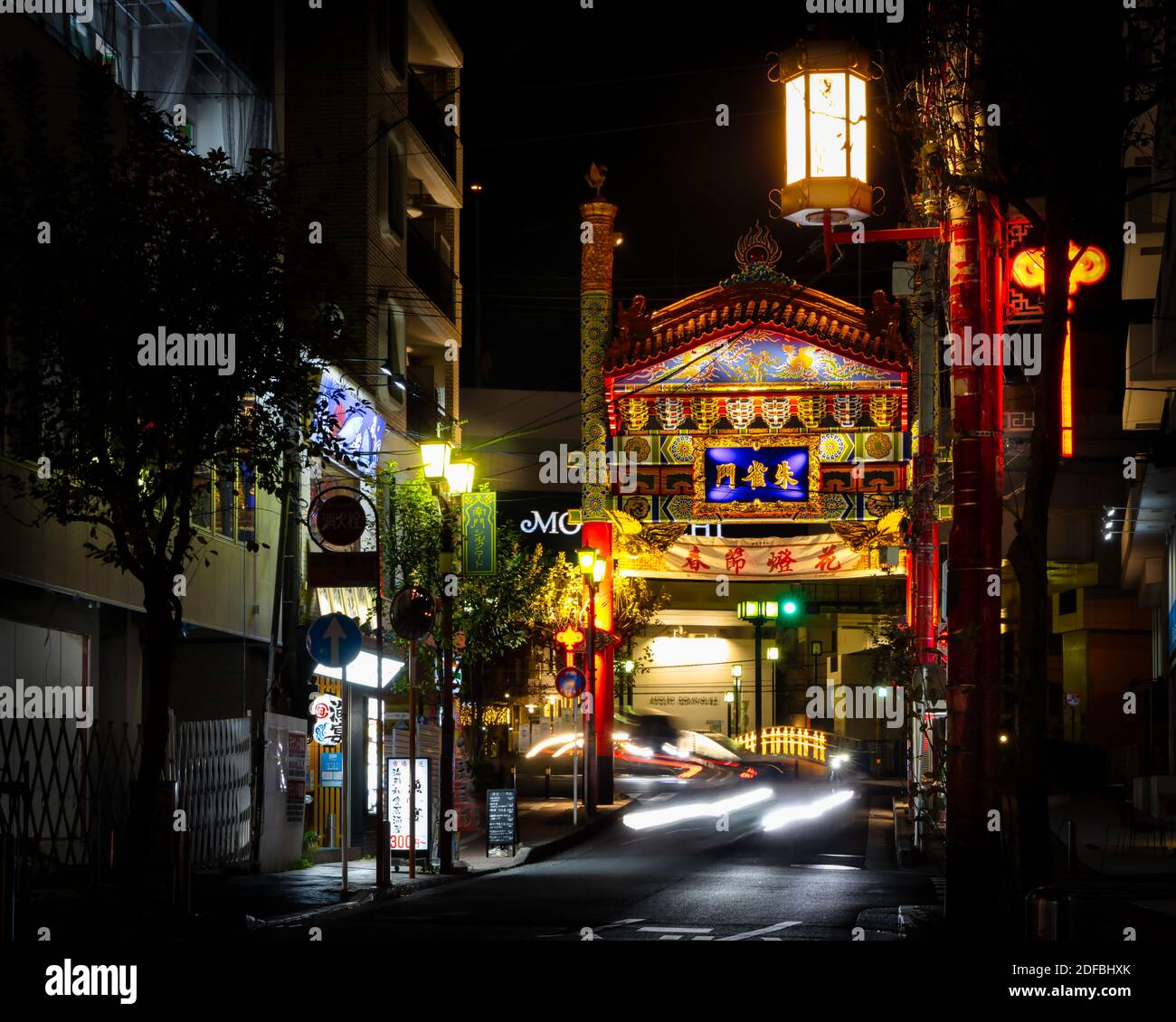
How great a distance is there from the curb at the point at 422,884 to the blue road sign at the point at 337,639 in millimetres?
2878

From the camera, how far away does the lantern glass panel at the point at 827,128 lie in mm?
14102

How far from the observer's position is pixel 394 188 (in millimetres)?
36875

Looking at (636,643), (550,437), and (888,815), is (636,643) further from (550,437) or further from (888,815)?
(888,815)

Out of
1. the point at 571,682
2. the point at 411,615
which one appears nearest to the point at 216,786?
the point at 411,615

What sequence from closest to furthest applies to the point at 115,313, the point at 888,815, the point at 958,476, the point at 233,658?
the point at 958,476
the point at 115,313
the point at 233,658
the point at 888,815

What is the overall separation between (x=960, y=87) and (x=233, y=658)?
1728 cm

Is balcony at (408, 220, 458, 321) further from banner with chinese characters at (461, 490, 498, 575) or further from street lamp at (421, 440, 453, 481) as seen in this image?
street lamp at (421, 440, 453, 481)

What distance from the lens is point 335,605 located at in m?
30.4

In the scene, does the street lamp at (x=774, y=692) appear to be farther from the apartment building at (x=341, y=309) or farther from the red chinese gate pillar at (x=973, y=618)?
the red chinese gate pillar at (x=973, y=618)

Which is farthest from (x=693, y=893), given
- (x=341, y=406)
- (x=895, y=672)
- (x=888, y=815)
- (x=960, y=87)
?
(x=888, y=815)

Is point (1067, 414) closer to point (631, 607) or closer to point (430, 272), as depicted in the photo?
point (430, 272)

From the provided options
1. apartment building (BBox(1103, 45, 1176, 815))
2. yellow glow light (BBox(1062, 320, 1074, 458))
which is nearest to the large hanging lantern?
apartment building (BBox(1103, 45, 1176, 815))

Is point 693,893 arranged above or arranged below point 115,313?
below

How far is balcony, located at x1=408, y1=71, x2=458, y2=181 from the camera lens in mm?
38500
